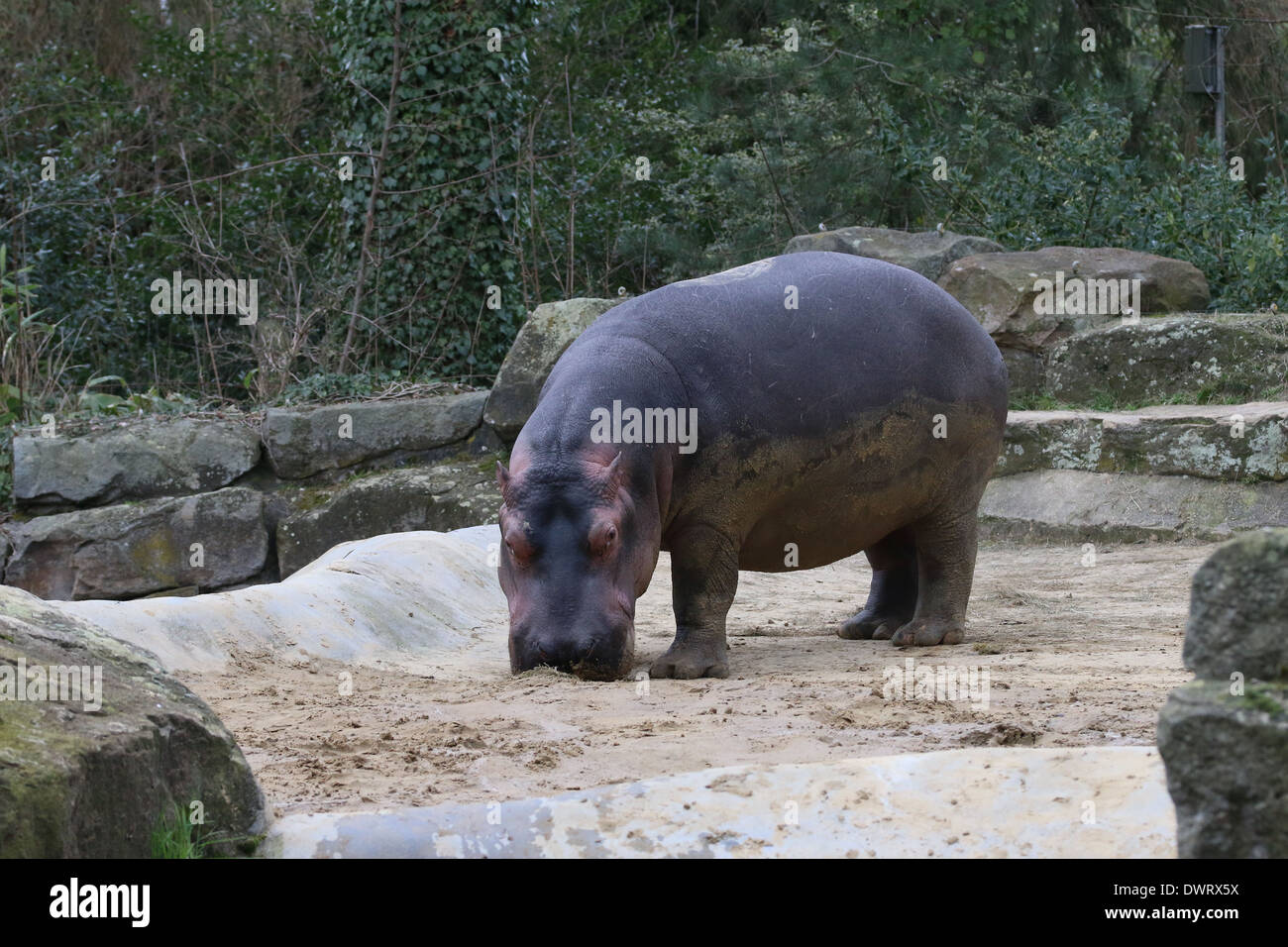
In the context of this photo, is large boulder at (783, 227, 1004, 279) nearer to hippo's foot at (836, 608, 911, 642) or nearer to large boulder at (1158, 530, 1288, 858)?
hippo's foot at (836, 608, 911, 642)

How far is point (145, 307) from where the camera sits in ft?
44.5

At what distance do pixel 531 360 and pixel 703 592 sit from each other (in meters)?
4.74

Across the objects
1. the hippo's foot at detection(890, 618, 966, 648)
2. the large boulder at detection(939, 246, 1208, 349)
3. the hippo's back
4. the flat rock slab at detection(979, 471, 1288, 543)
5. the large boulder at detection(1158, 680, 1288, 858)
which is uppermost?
the large boulder at detection(939, 246, 1208, 349)

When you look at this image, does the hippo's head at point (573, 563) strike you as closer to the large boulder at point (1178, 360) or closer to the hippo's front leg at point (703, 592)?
Answer: the hippo's front leg at point (703, 592)

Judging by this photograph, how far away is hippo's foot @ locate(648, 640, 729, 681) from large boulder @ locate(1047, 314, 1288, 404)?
18.3 ft

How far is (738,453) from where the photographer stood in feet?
17.0

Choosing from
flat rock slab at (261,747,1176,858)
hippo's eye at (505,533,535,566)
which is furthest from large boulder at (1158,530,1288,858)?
hippo's eye at (505,533,535,566)

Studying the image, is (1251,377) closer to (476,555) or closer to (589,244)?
(476,555)

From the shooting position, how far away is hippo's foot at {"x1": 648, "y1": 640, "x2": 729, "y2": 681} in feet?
16.7

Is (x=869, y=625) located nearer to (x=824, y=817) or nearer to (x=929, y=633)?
(x=929, y=633)

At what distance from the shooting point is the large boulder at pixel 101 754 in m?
2.48

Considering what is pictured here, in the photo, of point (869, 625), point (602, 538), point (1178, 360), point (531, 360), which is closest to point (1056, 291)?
point (1178, 360)

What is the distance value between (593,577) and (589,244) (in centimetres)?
944
